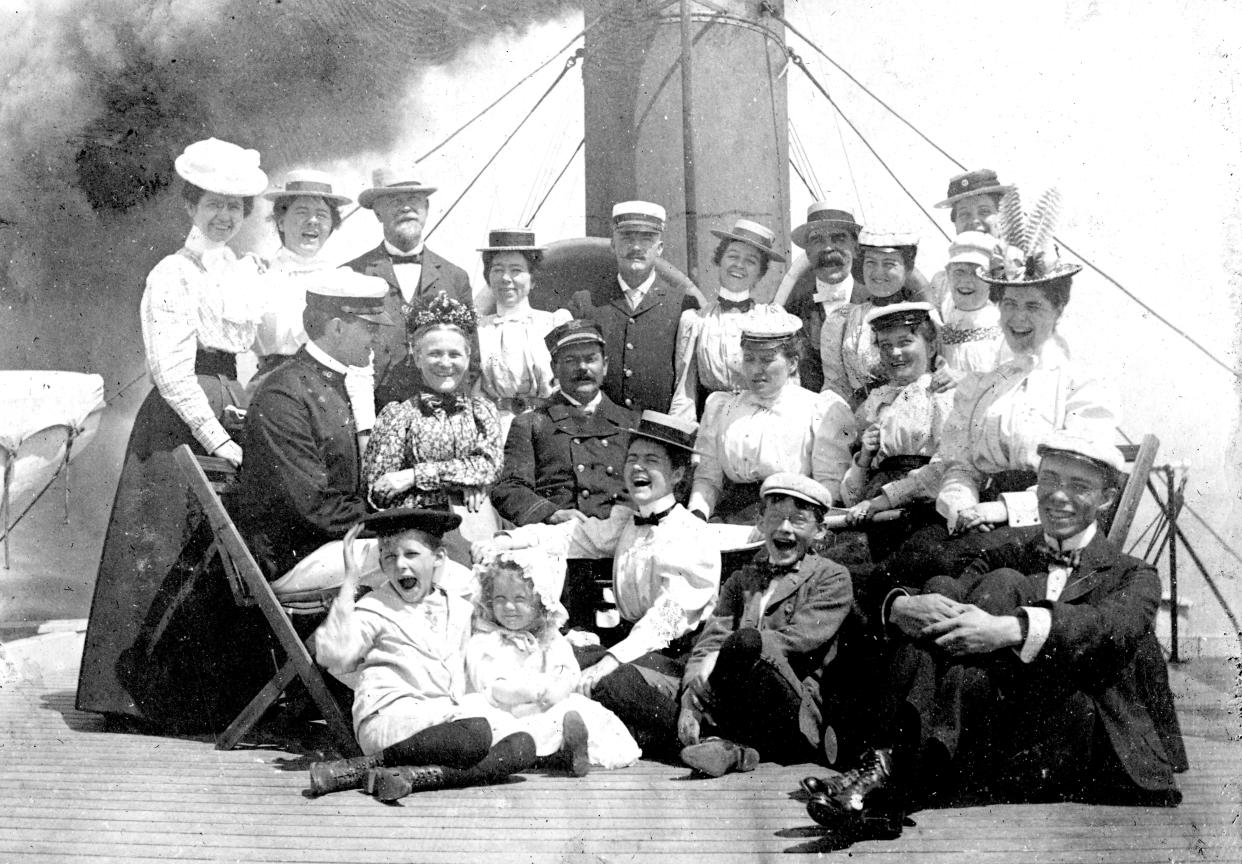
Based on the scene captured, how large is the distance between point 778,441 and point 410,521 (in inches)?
61.2

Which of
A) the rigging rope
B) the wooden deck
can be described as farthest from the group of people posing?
the rigging rope

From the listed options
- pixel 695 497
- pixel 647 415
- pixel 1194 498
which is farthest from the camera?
pixel 1194 498

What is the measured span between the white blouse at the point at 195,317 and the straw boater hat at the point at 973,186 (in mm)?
3192

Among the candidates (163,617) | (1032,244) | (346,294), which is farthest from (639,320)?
(163,617)

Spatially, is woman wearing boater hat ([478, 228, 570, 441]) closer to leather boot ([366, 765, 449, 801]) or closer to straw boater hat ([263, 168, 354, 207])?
straw boater hat ([263, 168, 354, 207])

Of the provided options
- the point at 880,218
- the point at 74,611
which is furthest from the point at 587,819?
the point at 74,611

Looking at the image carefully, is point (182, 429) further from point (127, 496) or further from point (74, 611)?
point (74, 611)

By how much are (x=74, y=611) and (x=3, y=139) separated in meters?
6.31

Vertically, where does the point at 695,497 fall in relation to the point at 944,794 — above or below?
above

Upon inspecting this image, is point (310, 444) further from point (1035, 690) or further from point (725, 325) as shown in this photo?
point (1035, 690)

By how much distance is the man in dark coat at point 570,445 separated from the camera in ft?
17.0

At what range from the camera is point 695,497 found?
513 centimetres

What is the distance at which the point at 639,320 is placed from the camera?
5941mm

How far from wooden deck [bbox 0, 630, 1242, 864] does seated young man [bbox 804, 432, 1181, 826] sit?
3.7 inches
